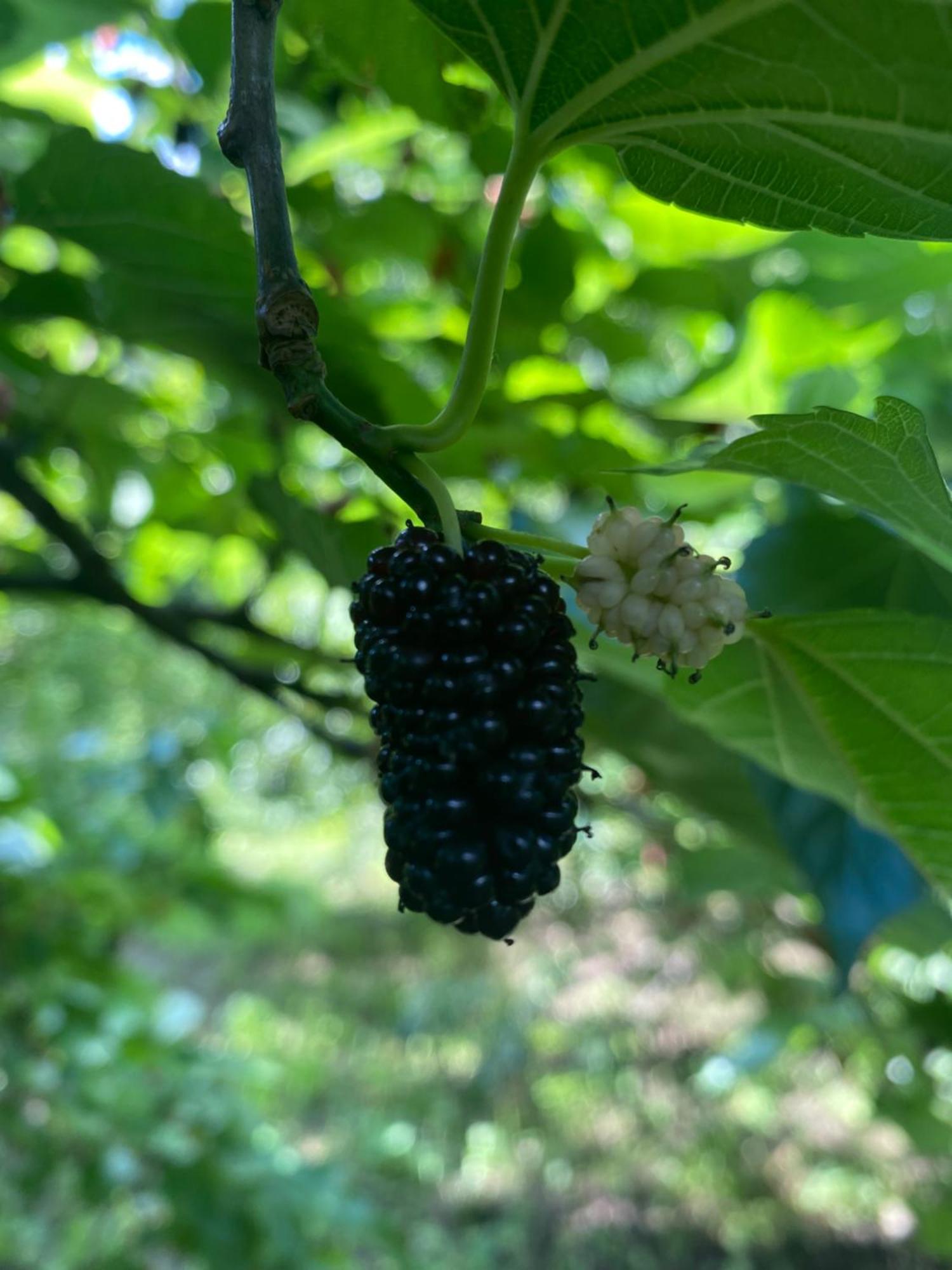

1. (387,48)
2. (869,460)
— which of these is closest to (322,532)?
(387,48)

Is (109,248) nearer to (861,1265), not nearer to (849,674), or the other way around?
(849,674)

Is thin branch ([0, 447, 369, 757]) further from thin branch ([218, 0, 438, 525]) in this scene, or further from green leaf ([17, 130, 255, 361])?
thin branch ([218, 0, 438, 525])

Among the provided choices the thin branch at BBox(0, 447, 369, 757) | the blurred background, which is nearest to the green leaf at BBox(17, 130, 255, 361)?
the blurred background

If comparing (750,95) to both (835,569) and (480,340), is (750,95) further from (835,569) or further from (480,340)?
(835,569)

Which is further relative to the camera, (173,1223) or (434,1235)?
(434,1235)

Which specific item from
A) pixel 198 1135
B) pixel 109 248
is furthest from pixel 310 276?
pixel 198 1135

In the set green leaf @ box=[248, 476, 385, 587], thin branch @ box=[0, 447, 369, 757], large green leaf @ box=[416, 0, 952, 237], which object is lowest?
large green leaf @ box=[416, 0, 952, 237]

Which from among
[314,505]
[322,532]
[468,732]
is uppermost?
[314,505]
